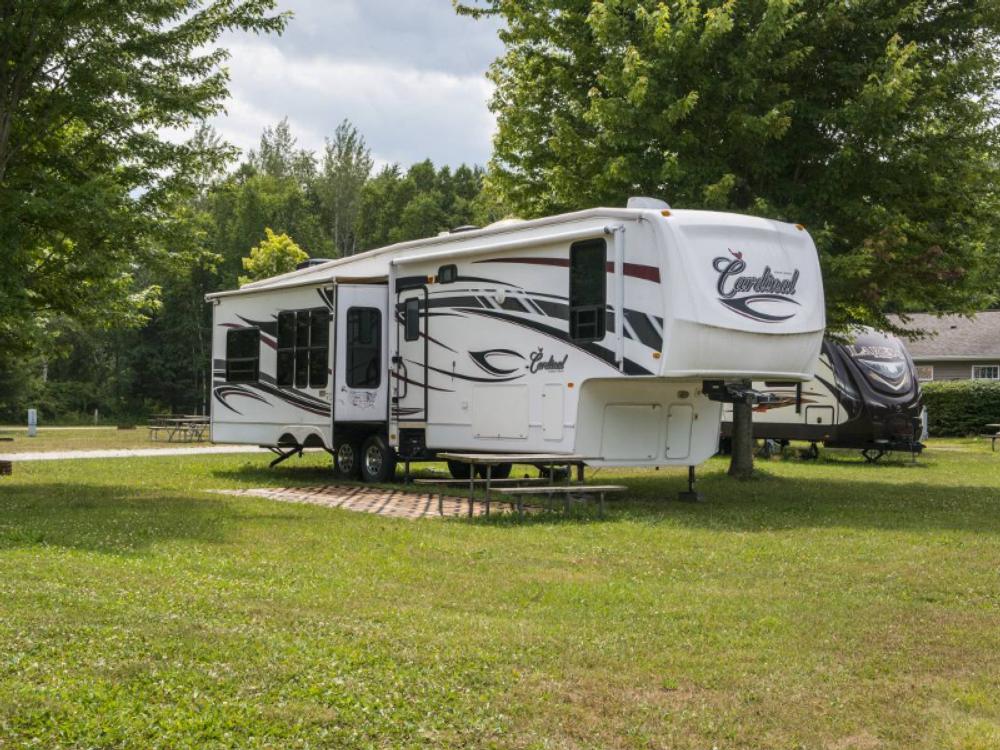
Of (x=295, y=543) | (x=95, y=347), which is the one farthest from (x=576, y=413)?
(x=95, y=347)

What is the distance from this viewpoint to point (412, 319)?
1598 centimetres

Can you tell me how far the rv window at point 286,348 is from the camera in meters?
17.8

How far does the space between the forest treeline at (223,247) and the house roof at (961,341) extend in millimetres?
19034

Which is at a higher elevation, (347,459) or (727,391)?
(727,391)

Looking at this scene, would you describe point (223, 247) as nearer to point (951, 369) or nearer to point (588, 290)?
point (951, 369)

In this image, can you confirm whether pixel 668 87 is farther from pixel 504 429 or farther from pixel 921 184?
pixel 504 429

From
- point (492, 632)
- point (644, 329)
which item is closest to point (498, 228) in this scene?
point (644, 329)

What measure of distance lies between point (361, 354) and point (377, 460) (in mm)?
1593

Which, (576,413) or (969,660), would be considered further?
(576,413)

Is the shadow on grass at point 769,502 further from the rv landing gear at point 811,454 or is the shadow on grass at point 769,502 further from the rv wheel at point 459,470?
the rv landing gear at point 811,454

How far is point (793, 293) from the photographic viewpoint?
523 inches

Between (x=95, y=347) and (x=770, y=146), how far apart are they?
47.6 m

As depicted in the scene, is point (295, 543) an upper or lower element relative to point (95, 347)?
lower

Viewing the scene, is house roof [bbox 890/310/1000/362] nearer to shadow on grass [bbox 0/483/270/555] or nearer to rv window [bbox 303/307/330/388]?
rv window [bbox 303/307/330/388]
